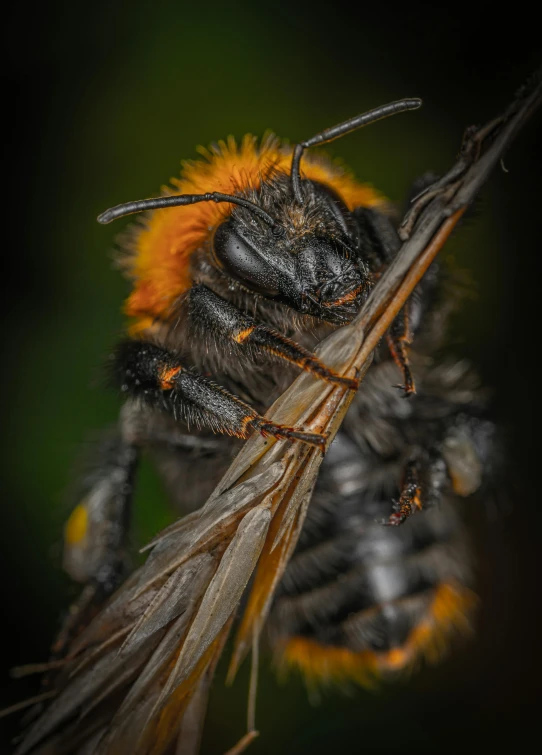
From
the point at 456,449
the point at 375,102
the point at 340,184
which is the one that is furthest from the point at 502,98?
the point at 456,449

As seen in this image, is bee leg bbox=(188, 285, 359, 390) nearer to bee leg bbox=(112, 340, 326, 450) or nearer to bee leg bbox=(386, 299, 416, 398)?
bee leg bbox=(112, 340, 326, 450)

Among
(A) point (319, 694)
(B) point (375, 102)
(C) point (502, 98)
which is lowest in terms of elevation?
(A) point (319, 694)

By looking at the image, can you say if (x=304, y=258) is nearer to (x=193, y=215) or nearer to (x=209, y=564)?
(x=193, y=215)

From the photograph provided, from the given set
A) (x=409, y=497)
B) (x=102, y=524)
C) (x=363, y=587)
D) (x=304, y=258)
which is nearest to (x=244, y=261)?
(x=304, y=258)

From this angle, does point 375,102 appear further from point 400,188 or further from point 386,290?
point 386,290

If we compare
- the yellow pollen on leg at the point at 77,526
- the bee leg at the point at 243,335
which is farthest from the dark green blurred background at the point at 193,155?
the bee leg at the point at 243,335

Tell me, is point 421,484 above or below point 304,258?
below

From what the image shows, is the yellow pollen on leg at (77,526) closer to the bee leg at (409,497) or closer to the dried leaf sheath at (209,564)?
the dried leaf sheath at (209,564)

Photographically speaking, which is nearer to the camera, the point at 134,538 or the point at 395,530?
the point at 395,530
